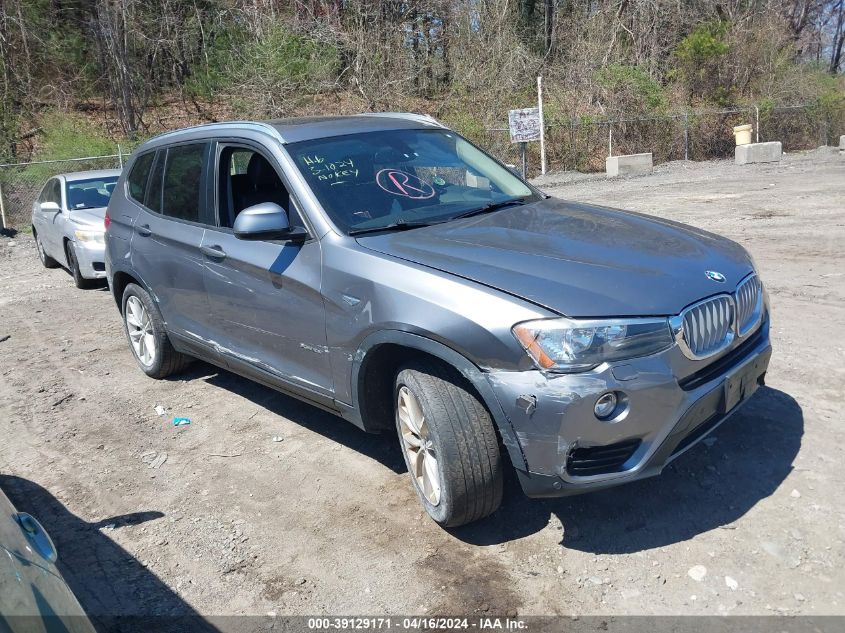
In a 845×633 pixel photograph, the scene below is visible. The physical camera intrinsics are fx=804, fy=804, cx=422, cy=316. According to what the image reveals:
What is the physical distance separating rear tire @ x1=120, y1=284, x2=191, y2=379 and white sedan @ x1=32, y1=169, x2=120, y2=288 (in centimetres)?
419

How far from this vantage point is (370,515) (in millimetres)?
4125

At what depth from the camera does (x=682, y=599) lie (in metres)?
3.24

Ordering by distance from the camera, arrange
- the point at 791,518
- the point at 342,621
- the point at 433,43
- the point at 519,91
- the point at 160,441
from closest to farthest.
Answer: the point at 342,621 < the point at 791,518 < the point at 160,441 < the point at 519,91 < the point at 433,43

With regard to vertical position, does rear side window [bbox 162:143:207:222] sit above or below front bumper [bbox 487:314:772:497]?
above

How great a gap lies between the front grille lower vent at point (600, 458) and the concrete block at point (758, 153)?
21.5 m

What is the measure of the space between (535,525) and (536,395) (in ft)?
3.22

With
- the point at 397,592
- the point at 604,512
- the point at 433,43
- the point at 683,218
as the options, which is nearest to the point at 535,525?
the point at 604,512

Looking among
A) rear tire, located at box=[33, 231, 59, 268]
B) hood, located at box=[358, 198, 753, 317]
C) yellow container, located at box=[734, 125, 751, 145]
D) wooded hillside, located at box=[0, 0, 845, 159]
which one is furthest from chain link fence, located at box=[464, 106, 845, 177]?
hood, located at box=[358, 198, 753, 317]

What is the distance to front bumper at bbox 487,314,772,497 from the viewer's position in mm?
3195

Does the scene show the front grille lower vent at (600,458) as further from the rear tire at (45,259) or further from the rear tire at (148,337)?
the rear tire at (45,259)

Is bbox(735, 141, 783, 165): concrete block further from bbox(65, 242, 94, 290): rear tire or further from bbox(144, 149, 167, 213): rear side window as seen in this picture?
bbox(144, 149, 167, 213): rear side window

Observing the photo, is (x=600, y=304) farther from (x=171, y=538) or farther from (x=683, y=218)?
(x=683, y=218)

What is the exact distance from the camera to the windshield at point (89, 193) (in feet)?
36.6

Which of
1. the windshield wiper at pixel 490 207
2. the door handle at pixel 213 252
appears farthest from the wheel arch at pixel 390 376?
the door handle at pixel 213 252
